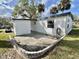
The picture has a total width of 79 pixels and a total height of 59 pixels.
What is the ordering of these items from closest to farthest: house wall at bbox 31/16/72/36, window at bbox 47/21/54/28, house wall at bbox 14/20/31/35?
house wall at bbox 31/16/72/36
window at bbox 47/21/54/28
house wall at bbox 14/20/31/35

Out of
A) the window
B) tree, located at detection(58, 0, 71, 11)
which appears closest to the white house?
the window

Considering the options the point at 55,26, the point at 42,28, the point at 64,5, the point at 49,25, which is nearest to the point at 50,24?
the point at 49,25

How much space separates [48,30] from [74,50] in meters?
6.33

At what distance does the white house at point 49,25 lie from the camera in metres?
11.2

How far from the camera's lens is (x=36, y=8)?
18.6m

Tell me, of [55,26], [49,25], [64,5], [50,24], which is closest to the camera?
[55,26]

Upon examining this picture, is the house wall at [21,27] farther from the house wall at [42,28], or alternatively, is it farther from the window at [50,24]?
the window at [50,24]

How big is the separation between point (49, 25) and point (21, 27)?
7.78 feet

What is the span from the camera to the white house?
1122cm

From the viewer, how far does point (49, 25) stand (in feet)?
41.2

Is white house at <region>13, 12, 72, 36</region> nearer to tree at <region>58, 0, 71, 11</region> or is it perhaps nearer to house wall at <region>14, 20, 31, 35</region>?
house wall at <region>14, 20, 31, 35</region>

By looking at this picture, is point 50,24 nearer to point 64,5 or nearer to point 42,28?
point 42,28

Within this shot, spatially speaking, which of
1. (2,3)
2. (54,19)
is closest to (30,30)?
(54,19)

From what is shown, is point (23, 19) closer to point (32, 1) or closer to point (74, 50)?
point (32, 1)
